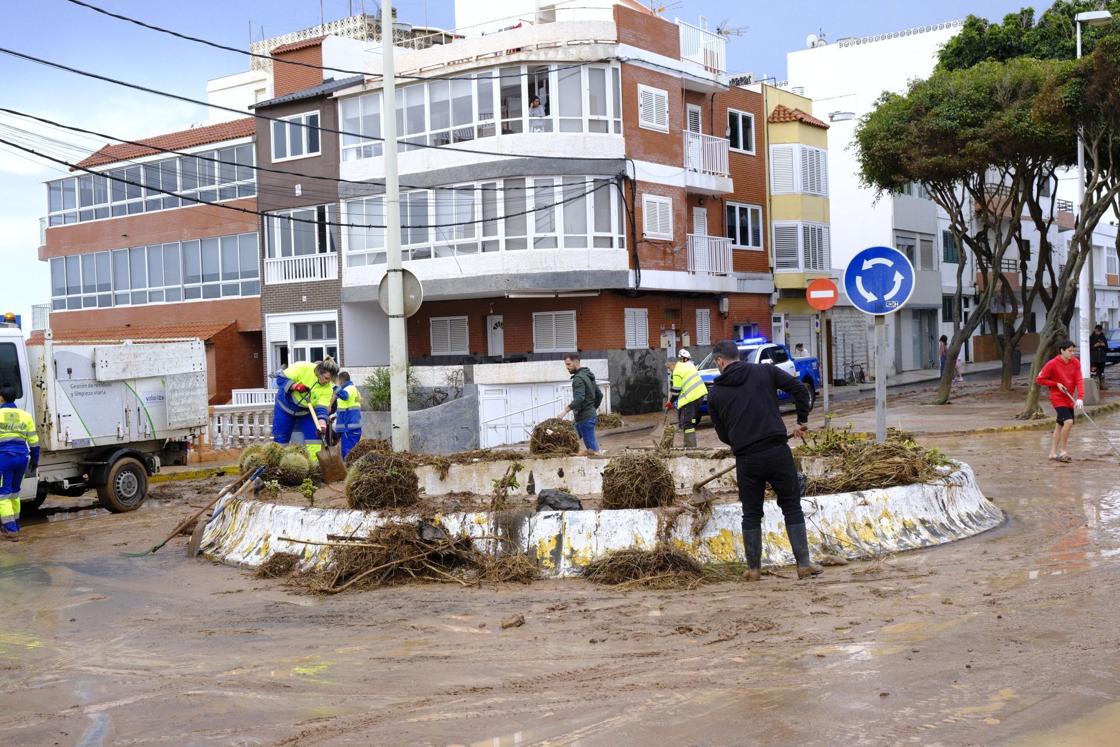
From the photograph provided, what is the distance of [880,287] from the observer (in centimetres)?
1127

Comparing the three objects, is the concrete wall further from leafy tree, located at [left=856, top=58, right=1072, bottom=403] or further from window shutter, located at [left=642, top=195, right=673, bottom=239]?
leafy tree, located at [left=856, top=58, right=1072, bottom=403]

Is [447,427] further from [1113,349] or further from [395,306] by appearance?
[1113,349]

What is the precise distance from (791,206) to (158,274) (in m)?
22.4

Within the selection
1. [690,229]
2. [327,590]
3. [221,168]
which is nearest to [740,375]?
[327,590]

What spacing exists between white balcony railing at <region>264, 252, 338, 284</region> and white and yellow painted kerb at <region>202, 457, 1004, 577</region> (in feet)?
84.1

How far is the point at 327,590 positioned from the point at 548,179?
23.6 meters

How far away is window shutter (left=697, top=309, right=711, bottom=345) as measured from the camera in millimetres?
35956

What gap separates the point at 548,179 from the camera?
31.3 meters

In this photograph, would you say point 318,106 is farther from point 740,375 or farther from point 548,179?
point 740,375

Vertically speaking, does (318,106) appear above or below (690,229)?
above

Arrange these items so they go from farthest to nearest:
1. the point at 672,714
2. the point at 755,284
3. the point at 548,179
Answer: the point at 755,284 < the point at 548,179 < the point at 672,714

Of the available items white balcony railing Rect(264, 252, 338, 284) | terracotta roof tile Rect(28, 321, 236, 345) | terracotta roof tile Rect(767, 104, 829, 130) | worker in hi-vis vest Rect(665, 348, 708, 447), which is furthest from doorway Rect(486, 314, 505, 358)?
worker in hi-vis vest Rect(665, 348, 708, 447)

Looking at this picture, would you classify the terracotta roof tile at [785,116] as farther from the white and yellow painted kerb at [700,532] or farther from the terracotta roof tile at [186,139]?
the white and yellow painted kerb at [700,532]

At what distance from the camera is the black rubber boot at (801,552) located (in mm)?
8406
